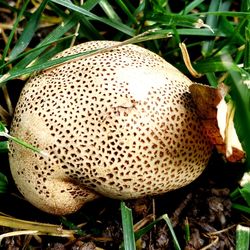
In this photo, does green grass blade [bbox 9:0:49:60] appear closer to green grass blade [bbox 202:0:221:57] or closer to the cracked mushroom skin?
the cracked mushroom skin

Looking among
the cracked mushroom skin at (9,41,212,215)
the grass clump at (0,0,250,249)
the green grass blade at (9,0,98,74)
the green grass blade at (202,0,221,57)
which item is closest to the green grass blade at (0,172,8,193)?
the grass clump at (0,0,250,249)

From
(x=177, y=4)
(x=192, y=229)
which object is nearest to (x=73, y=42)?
(x=177, y=4)

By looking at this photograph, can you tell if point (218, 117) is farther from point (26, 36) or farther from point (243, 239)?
point (26, 36)

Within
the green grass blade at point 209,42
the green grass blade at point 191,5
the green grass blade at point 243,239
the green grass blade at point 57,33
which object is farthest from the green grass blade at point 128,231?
the green grass blade at point 191,5

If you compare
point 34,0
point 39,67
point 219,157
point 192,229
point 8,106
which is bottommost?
point 192,229

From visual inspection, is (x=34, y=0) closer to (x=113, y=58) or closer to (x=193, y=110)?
(x=113, y=58)

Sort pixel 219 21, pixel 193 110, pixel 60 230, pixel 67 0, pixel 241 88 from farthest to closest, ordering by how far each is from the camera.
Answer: pixel 219 21 < pixel 67 0 < pixel 60 230 < pixel 193 110 < pixel 241 88
